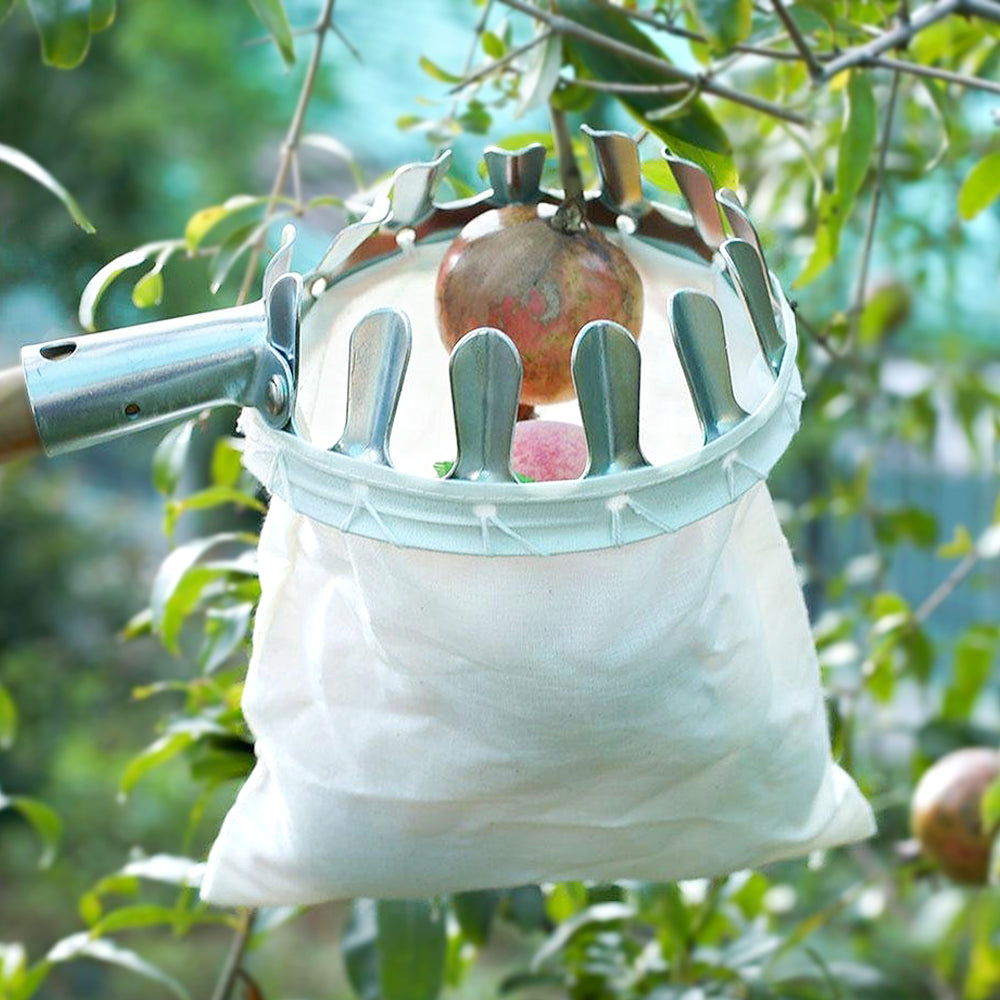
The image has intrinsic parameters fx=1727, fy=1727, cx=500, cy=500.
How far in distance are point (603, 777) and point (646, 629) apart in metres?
0.07

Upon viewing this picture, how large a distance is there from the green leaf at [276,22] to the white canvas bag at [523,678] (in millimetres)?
280

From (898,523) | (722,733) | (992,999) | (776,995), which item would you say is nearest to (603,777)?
(722,733)

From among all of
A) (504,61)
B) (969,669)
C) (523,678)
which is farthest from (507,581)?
(969,669)

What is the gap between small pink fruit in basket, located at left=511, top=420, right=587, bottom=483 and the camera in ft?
1.89

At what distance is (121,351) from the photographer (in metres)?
0.49

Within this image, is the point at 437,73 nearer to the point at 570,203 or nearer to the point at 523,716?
the point at 570,203

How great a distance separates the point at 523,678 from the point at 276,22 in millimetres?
488

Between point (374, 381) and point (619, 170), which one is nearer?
point (374, 381)

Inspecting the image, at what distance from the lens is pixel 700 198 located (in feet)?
1.93

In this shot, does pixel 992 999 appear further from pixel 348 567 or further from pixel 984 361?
pixel 348 567

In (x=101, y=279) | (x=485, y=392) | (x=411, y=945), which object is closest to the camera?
(x=485, y=392)

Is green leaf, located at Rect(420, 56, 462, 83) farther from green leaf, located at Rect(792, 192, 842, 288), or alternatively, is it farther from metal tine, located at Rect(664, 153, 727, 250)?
metal tine, located at Rect(664, 153, 727, 250)

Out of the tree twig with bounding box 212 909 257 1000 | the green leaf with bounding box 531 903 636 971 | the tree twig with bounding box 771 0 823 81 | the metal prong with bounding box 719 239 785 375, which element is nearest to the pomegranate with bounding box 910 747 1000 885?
the green leaf with bounding box 531 903 636 971

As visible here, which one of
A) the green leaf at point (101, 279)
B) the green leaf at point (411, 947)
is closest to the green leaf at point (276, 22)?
the green leaf at point (101, 279)
